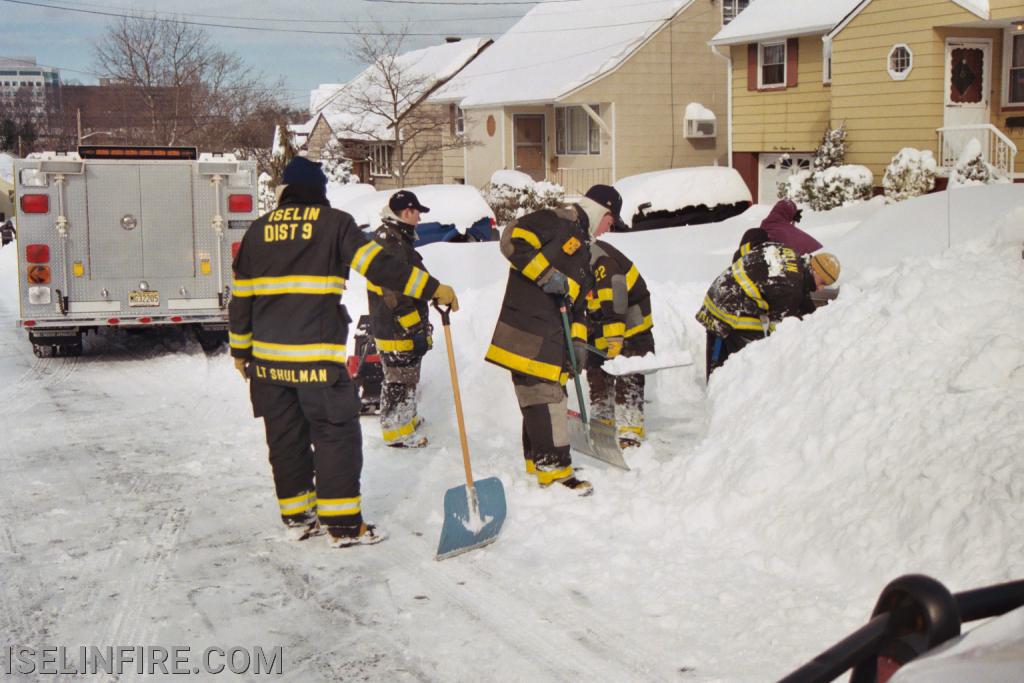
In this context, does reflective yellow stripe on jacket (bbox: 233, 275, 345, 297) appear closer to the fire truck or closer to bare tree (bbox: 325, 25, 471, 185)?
the fire truck

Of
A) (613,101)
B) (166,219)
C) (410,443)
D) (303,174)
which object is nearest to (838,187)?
(613,101)

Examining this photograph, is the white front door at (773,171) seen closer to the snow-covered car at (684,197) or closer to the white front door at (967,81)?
the snow-covered car at (684,197)

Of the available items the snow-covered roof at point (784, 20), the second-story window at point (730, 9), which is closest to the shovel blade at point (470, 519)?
the snow-covered roof at point (784, 20)

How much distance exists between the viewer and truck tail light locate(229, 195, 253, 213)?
12.5m

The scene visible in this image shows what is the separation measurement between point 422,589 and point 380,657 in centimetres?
78

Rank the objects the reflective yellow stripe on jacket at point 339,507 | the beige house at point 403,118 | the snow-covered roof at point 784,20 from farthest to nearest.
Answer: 1. the beige house at point 403,118
2. the snow-covered roof at point 784,20
3. the reflective yellow stripe on jacket at point 339,507

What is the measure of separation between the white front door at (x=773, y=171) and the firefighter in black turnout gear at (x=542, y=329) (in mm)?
20788

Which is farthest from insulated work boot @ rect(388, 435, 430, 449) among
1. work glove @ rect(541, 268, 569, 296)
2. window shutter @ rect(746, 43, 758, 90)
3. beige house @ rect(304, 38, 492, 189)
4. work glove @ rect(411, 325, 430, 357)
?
beige house @ rect(304, 38, 492, 189)

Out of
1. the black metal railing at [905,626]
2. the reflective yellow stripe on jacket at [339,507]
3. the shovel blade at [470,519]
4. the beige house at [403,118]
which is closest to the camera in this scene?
the black metal railing at [905,626]

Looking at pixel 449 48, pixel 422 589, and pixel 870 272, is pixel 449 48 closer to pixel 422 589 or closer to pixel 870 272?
pixel 870 272

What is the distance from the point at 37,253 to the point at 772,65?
780 inches

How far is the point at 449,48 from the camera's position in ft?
155

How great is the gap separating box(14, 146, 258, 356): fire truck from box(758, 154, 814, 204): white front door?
57.3 ft

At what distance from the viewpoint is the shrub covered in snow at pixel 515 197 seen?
2611 cm
